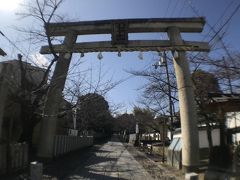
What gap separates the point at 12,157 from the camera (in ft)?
52.6

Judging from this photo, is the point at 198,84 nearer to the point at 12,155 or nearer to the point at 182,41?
the point at 182,41

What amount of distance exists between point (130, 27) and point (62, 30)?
396 cm

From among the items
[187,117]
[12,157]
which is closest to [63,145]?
[12,157]

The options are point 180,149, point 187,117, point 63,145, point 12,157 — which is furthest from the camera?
point 63,145

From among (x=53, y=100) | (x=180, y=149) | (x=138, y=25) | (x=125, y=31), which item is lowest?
(x=180, y=149)

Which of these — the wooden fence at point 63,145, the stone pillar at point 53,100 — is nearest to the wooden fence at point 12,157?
the stone pillar at point 53,100

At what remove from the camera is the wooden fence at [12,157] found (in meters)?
15.2

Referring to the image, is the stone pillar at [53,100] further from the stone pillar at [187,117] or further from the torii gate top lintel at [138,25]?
the stone pillar at [187,117]

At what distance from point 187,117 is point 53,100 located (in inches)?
288

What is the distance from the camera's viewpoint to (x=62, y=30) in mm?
20891

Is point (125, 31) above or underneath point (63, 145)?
above

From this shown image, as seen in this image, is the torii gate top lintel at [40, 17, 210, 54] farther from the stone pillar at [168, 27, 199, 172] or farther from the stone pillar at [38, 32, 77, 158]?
the stone pillar at [168, 27, 199, 172]

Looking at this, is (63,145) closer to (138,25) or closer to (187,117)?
(138,25)

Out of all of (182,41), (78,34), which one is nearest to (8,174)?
(78,34)
